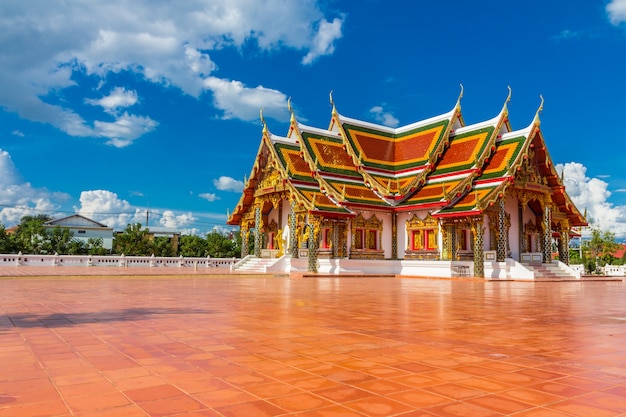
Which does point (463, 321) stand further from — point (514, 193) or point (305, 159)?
point (305, 159)

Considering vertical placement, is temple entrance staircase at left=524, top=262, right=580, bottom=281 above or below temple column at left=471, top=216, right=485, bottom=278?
below

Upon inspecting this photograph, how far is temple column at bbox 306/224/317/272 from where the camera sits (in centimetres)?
2355

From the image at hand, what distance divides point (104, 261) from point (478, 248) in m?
17.9

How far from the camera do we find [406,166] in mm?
27844

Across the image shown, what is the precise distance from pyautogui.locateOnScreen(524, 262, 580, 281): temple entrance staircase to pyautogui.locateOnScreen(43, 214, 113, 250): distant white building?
51.9 metres

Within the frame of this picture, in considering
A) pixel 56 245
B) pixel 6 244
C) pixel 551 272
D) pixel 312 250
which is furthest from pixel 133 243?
pixel 551 272

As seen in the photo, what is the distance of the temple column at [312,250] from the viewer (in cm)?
2355

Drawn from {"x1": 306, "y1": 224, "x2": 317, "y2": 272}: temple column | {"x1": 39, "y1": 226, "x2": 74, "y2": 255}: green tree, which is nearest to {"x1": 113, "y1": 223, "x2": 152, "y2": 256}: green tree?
{"x1": 39, "y1": 226, "x2": 74, "y2": 255}: green tree

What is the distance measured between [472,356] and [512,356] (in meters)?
0.34

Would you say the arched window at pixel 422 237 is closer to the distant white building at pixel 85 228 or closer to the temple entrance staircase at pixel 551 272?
the temple entrance staircase at pixel 551 272

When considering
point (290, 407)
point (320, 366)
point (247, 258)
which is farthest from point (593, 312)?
point (247, 258)

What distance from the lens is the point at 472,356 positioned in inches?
169

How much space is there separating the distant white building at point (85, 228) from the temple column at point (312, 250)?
148ft

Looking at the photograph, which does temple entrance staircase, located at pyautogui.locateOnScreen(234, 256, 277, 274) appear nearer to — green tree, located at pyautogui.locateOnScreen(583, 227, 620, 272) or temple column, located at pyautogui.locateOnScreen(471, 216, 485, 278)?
temple column, located at pyautogui.locateOnScreen(471, 216, 485, 278)
